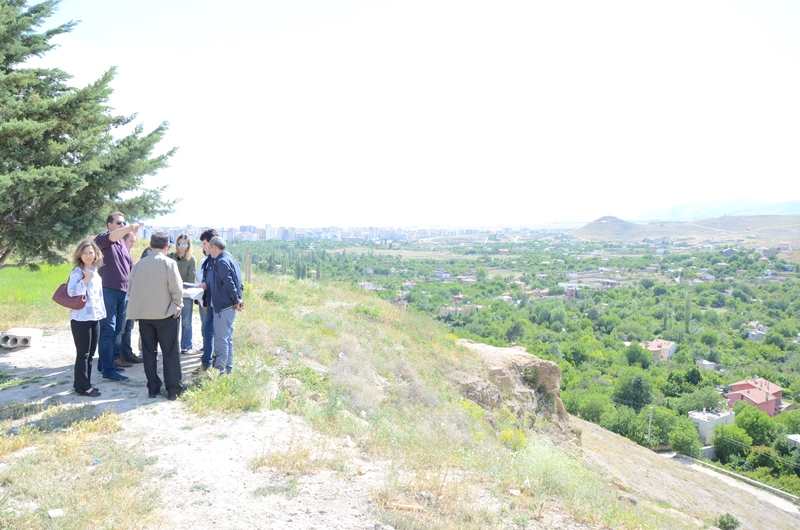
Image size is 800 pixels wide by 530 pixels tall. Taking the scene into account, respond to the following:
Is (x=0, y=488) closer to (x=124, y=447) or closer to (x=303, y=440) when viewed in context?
(x=124, y=447)

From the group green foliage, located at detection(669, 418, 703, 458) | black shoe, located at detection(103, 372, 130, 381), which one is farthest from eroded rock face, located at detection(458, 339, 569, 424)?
green foliage, located at detection(669, 418, 703, 458)

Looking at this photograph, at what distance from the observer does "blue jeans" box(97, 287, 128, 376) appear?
6.12 meters

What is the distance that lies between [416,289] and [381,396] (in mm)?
57083

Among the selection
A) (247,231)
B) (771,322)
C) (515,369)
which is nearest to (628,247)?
(771,322)

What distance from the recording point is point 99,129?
22.1ft

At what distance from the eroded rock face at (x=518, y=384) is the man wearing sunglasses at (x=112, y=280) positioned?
7561mm

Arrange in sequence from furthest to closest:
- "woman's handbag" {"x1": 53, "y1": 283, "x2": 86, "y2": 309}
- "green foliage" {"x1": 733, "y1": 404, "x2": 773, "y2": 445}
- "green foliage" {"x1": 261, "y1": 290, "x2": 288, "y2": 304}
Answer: "green foliage" {"x1": 733, "y1": 404, "x2": 773, "y2": 445}, "green foliage" {"x1": 261, "y1": 290, "x2": 288, "y2": 304}, "woman's handbag" {"x1": 53, "y1": 283, "x2": 86, "y2": 309}

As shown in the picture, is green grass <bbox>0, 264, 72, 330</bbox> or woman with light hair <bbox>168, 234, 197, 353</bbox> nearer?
woman with light hair <bbox>168, 234, 197, 353</bbox>

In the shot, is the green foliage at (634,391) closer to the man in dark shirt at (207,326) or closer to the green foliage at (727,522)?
the green foliage at (727,522)

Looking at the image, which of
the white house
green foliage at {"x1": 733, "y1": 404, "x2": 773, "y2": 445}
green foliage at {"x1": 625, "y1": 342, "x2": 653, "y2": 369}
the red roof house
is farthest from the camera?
green foliage at {"x1": 625, "y1": 342, "x2": 653, "y2": 369}

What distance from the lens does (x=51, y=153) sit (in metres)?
6.13

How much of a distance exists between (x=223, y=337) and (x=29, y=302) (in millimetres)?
6293

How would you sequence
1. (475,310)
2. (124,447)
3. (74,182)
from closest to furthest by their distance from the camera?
(124,447) < (74,182) < (475,310)

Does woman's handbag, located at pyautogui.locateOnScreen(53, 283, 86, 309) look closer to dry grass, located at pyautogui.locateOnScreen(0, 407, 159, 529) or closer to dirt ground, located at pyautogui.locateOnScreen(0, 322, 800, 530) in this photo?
dirt ground, located at pyautogui.locateOnScreen(0, 322, 800, 530)
